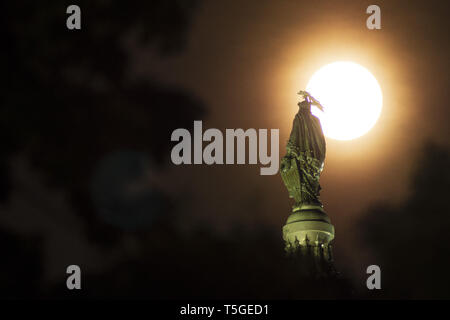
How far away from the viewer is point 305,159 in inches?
994

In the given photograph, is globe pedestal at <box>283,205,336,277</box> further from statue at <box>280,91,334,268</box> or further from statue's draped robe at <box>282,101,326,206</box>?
statue's draped robe at <box>282,101,326,206</box>

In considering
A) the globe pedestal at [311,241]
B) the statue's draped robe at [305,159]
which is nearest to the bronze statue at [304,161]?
the statue's draped robe at [305,159]

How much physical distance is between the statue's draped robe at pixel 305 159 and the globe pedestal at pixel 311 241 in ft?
2.00

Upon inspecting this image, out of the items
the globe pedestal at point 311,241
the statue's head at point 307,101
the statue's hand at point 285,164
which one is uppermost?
the statue's head at point 307,101

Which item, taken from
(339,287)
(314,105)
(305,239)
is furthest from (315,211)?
(314,105)

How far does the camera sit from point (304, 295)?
22.6m

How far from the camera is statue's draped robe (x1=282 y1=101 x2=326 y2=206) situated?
82.1 ft

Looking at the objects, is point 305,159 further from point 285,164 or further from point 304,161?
point 285,164

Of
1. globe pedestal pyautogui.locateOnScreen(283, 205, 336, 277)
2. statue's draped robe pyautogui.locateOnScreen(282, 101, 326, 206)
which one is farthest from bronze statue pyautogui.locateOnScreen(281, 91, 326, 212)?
globe pedestal pyautogui.locateOnScreen(283, 205, 336, 277)

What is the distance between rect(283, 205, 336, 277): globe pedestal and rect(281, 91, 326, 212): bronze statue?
519 mm

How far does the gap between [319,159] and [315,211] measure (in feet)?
6.70

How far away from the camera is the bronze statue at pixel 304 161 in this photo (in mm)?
25000

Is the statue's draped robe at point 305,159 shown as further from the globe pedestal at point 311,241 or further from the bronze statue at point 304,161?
the globe pedestal at point 311,241
